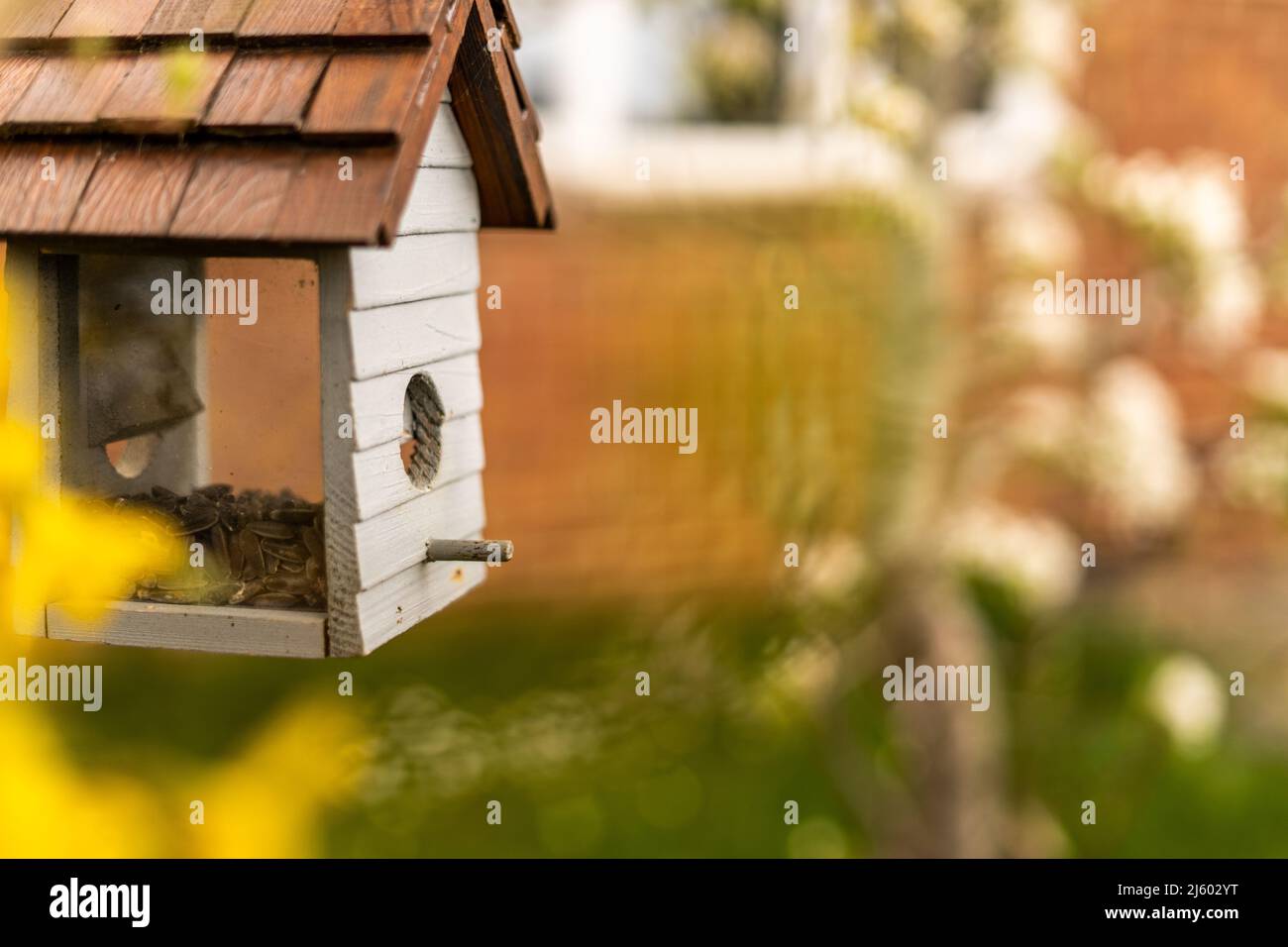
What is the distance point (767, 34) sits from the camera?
3.22 metres

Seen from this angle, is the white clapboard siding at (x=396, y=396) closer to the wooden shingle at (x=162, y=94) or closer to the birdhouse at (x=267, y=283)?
the birdhouse at (x=267, y=283)

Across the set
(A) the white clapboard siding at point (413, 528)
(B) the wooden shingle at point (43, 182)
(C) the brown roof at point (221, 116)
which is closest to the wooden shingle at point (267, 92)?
(C) the brown roof at point (221, 116)

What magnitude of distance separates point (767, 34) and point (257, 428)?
88.1 inches

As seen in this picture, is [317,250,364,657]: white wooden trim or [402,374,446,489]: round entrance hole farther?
[402,374,446,489]: round entrance hole

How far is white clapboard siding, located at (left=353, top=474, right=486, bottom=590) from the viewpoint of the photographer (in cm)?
119

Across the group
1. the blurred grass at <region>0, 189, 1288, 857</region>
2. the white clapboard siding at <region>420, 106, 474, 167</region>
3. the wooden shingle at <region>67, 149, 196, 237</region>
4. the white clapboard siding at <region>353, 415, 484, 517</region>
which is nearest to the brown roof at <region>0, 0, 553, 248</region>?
the wooden shingle at <region>67, 149, 196, 237</region>

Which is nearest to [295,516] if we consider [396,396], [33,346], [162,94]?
[396,396]

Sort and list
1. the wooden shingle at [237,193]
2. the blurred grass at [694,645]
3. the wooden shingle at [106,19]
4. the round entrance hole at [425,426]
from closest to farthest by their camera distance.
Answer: the wooden shingle at [237,193] < the wooden shingle at [106,19] < the round entrance hole at [425,426] < the blurred grass at [694,645]

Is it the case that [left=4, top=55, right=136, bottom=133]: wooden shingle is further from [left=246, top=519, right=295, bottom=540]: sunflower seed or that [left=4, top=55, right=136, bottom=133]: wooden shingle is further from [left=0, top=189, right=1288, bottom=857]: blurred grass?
[left=0, top=189, right=1288, bottom=857]: blurred grass

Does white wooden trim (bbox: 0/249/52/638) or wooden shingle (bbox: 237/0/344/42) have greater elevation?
wooden shingle (bbox: 237/0/344/42)

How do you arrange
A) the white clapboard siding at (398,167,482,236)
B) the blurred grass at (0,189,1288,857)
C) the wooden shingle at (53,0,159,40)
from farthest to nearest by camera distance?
the blurred grass at (0,189,1288,857) → the white clapboard siding at (398,167,482,236) → the wooden shingle at (53,0,159,40)

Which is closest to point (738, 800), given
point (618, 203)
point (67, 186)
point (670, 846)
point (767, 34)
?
point (670, 846)

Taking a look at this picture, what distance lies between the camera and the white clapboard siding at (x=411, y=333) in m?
1.17

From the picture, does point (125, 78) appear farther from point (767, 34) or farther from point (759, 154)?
point (759, 154)
